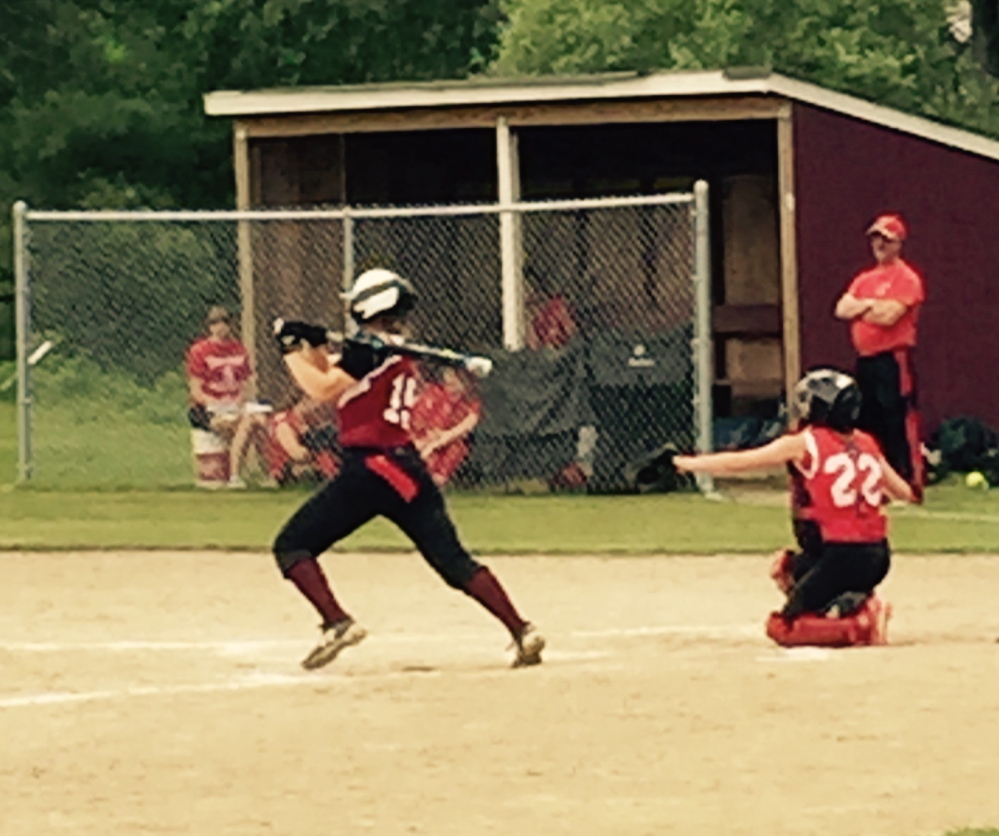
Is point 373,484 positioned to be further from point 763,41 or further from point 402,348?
point 763,41

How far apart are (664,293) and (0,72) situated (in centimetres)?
2040

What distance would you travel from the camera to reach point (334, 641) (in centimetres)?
1272

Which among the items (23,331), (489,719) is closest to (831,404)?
(489,719)

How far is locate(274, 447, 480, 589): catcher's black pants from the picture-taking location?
41.8 ft

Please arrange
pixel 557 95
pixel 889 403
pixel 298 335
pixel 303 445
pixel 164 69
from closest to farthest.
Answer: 1. pixel 298 335
2. pixel 889 403
3. pixel 303 445
4. pixel 557 95
5. pixel 164 69

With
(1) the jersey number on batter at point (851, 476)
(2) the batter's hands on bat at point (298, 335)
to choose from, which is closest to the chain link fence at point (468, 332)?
(1) the jersey number on batter at point (851, 476)

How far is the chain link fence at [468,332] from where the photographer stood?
21.9 m

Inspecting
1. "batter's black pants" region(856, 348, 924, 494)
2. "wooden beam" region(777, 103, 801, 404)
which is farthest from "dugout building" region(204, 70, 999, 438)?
"batter's black pants" region(856, 348, 924, 494)

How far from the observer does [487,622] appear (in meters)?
14.7

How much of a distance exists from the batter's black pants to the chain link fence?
49.7 inches

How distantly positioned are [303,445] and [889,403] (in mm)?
4350

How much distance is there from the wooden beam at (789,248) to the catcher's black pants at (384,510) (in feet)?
32.5

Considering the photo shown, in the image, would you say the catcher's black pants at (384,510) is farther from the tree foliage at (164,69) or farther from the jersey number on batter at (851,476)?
the tree foliage at (164,69)

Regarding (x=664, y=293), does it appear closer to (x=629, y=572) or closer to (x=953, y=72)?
(x=629, y=572)
